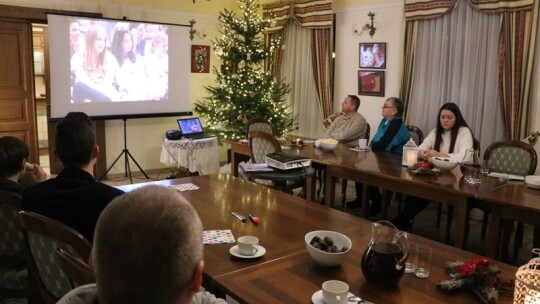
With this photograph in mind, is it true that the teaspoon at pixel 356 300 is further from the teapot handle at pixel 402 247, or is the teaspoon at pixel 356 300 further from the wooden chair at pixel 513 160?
the wooden chair at pixel 513 160

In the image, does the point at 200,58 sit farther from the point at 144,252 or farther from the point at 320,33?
the point at 144,252

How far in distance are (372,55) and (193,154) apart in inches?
105

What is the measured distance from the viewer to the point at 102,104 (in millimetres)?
6109

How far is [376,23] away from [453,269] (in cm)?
476

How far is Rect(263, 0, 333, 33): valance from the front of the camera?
6.39 metres

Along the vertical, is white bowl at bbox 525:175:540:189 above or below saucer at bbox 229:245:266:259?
above

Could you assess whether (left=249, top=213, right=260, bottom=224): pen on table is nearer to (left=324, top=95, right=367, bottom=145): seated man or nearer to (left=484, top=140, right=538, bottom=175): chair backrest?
(left=484, top=140, right=538, bottom=175): chair backrest

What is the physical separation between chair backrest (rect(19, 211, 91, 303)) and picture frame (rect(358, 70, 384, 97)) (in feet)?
16.0

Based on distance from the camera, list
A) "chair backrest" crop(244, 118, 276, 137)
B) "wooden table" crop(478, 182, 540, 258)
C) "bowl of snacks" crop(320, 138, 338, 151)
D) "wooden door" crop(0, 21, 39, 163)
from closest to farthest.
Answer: "wooden table" crop(478, 182, 540, 258)
"bowl of snacks" crop(320, 138, 338, 151)
"wooden door" crop(0, 21, 39, 163)
"chair backrest" crop(244, 118, 276, 137)

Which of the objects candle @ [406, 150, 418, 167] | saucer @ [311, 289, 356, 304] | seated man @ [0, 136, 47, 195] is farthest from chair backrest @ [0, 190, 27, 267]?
candle @ [406, 150, 418, 167]

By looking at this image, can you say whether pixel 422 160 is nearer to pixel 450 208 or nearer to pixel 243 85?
pixel 450 208

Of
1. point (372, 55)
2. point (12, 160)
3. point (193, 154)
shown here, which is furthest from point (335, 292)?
point (372, 55)

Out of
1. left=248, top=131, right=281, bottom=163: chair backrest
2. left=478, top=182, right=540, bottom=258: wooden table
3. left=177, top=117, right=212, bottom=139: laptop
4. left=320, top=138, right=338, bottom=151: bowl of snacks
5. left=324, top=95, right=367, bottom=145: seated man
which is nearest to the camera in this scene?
left=478, top=182, right=540, bottom=258: wooden table

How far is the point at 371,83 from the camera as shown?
19.9 ft
